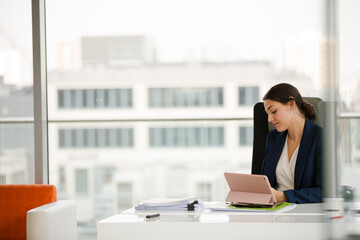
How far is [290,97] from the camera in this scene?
7.88ft

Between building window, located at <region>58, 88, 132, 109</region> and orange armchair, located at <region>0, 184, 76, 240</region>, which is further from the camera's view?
building window, located at <region>58, 88, 132, 109</region>

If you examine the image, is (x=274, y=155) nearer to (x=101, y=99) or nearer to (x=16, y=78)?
(x=16, y=78)

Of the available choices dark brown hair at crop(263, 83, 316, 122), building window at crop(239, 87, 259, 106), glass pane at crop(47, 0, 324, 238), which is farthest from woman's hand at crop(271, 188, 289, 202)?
building window at crop(239, 87, 259, 106)

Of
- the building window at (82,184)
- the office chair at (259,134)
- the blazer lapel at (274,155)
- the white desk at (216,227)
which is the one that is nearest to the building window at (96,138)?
the building window at (82,184)

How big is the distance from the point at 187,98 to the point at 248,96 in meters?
1.50

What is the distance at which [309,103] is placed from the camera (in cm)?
245

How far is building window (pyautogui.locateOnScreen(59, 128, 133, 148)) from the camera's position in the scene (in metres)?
9.17

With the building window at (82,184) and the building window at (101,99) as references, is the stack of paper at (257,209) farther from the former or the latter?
the building window at (101,99)

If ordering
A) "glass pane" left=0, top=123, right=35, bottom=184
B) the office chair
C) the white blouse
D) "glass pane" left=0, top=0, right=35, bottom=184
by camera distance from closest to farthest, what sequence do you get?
the white blouse < the office chair < "glass pane" left=0, top=123, right=35, bottom=184 < "glass pane" left=0, top=0, right=35, bottom=184

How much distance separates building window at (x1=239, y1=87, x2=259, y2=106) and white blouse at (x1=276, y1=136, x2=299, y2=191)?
896 cm

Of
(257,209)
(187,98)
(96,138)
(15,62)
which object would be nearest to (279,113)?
(257,209)

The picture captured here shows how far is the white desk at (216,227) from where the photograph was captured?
5.09ft

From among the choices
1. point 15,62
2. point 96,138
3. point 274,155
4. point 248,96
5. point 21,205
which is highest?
point 15,62

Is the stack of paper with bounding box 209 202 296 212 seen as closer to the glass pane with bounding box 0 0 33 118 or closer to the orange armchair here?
the orange armchair
